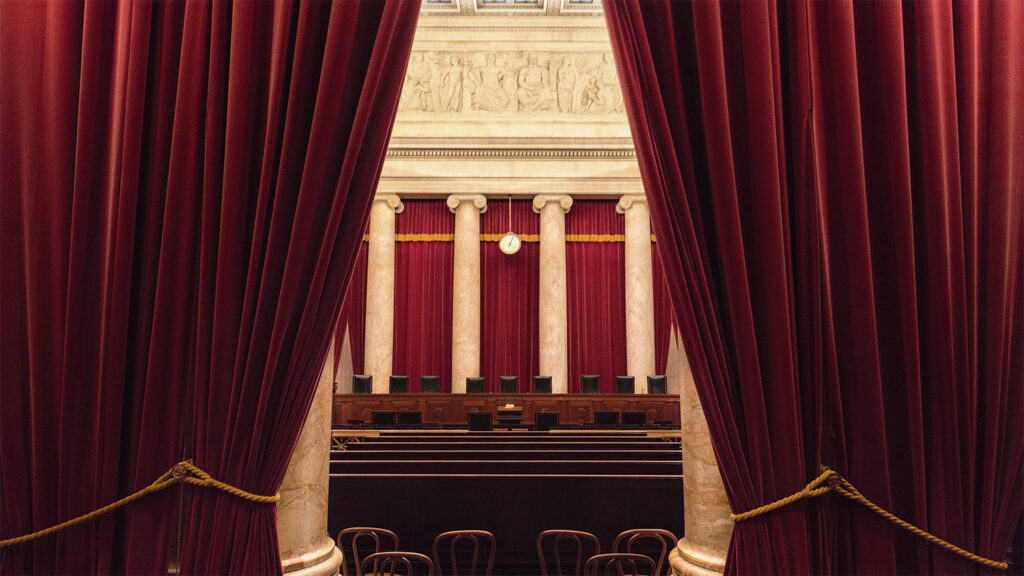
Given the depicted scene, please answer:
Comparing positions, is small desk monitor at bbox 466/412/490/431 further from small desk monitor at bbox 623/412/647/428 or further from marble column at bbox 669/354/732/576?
marble column at bbox 669/354/732/576

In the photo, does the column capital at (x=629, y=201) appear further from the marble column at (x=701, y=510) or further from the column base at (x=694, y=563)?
the column base at (x=694, y=563)

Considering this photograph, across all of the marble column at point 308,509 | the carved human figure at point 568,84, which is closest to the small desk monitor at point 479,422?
the marble column at point 308,509

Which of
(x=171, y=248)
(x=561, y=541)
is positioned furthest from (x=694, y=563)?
(x=171, y=248)

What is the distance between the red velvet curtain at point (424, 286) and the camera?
1170 centimetres

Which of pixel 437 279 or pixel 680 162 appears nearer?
pixel 680 162

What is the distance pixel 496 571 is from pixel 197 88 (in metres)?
3.32

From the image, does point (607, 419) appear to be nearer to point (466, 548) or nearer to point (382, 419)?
point (382, 419)

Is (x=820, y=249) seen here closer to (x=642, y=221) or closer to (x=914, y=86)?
(x=914, y=86)

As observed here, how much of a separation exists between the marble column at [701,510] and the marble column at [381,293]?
30.3 feet

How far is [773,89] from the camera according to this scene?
6.88 ft

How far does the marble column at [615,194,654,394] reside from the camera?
11.1 m

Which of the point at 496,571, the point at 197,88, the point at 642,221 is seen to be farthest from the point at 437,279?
the point at 197,88

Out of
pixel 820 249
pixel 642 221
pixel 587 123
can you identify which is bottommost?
pixel 820 249

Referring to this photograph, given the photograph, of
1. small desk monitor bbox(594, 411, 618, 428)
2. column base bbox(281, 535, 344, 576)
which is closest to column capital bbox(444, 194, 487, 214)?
small desk monitor bbox(594, 411, 618, 428)
